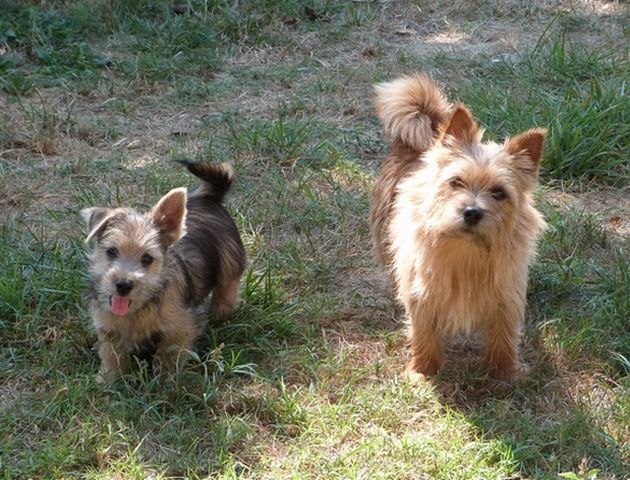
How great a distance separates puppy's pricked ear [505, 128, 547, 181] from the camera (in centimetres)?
425

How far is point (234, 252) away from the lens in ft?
15.9

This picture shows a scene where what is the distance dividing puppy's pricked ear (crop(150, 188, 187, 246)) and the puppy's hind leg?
22.8 inches

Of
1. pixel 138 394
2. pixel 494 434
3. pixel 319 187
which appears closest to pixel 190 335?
pixel 138 394

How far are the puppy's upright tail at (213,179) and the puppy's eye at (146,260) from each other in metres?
0.71

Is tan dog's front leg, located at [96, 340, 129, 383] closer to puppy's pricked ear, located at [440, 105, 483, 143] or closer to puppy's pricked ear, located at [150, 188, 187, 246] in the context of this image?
puppy's pricked ear, located at [150, 188, 187, 246]

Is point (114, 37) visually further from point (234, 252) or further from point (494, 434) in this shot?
point (494, 434)

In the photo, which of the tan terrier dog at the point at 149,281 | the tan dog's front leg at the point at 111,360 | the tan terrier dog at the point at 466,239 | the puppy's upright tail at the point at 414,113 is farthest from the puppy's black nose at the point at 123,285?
the puppy's upright tail at the point at 414,113

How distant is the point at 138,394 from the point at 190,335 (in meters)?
0.36

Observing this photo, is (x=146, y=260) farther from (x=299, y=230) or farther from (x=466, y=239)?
(x=299, y=230)

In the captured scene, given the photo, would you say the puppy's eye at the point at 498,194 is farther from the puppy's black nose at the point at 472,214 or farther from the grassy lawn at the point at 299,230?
the grassy lawn at the point at 299,230

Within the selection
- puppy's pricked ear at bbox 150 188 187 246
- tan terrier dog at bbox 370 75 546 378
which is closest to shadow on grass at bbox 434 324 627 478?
tan terrier dog at bbox 370 75 546 378

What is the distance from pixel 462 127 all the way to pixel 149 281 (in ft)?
5.14

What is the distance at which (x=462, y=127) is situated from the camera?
436 cm

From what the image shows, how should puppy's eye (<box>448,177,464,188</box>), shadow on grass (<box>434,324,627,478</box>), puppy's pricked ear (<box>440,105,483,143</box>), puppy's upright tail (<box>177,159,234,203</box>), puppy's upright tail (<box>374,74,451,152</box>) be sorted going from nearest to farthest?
shadow on grass (<box>434,324,627,478</box>) < puppy's eye (<box>448,177,464,188</box>) < puppy's pricked ear (<box>440,105,483,143</box>) < puppy's upright tail (<box>177,159,234,203</box>) < puppy's upright tail (<box>374,74,451,152</box>)
